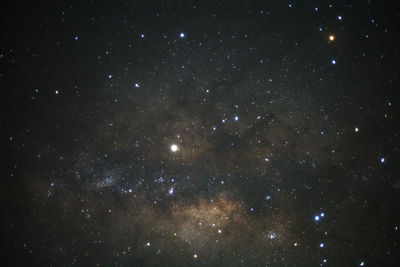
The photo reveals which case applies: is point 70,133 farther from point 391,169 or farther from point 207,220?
point 391,169

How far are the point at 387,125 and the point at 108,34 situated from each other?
6458 millimetres

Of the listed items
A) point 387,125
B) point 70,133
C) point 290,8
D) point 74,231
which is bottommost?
point 74,231

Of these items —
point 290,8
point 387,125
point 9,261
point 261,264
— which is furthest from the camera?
point 9,261

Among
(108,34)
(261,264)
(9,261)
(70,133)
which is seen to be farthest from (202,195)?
(9,261)

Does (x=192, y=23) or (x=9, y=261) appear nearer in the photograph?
(x=192, y=23)

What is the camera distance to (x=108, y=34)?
4879 mm

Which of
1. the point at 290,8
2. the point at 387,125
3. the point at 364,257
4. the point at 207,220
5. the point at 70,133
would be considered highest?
the point at 290,8

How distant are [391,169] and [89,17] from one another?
7.54m

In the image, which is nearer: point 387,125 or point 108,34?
point 108,34

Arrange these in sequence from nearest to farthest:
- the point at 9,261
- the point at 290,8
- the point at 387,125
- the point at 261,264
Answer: the point at 290,8
the point at 387,125
the point at 261,264
the point at 9,261

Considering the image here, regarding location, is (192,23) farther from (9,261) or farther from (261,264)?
(9,261)

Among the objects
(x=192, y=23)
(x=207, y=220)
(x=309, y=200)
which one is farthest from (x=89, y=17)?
(x=309, y=200)

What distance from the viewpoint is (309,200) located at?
5.80 metres

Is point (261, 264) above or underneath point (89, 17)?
underneath
